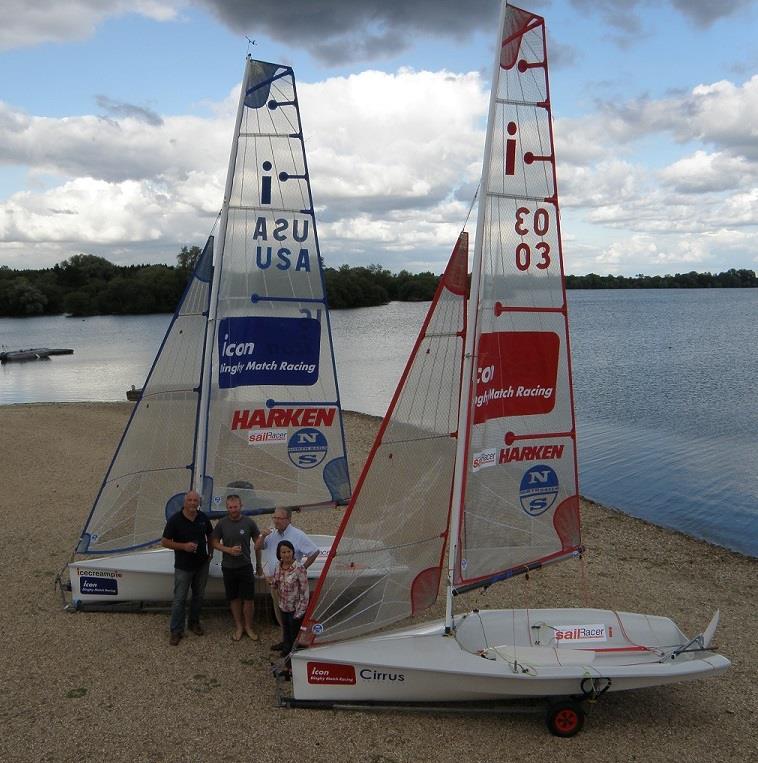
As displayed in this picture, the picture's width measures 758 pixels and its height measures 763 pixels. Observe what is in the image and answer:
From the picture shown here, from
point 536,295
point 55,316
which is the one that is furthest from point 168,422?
point 55,316

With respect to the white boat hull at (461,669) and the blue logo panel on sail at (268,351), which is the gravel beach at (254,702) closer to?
the white boat hull at (461,669)

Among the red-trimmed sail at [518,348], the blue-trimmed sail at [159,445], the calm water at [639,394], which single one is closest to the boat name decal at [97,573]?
the blue-trimmed sail at [159,445]

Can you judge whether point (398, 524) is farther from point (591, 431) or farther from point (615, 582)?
point (591, 431)

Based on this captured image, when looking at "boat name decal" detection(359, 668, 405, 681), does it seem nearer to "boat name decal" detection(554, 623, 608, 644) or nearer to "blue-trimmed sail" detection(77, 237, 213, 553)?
"boat name decal" detection(554, 623, 608, 644)

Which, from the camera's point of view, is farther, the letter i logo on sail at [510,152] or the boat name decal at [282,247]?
the boat name decal at [282,247]

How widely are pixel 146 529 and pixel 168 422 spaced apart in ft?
4.01

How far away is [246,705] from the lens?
6422 mm

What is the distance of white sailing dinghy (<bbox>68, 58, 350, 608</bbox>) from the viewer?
8.22m

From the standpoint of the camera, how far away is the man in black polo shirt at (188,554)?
7352 millimetres

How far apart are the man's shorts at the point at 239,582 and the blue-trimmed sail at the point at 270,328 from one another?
1.14 m

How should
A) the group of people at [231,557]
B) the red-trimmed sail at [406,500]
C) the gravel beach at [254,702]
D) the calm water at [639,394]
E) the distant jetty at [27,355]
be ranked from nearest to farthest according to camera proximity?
the gravel beach at [254,702] → the red-trimmed sail at [406,500] → the group of people at [231,557] → the calm water at [639,394] → the distant jetty at [27,355]

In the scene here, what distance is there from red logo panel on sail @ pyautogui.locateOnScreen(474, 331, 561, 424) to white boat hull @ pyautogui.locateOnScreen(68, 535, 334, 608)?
300 cm

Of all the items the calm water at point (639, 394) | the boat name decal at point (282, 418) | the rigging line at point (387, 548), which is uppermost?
the boat name decal at point (282, 418)

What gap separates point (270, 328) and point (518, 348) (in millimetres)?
3150
